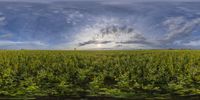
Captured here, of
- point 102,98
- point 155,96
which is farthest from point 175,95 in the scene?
point 102,98

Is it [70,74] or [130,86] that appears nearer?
[130,86]

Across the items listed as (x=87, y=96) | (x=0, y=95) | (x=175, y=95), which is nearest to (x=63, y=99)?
(x=87, y=96)

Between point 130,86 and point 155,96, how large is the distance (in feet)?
15.2

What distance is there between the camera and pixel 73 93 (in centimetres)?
2489

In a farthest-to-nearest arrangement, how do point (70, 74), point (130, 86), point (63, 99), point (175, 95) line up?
point (70, 74) < point (130, 86) < point (175, 95) < point (63, 99)

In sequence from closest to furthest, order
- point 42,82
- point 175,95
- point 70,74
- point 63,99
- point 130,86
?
point 63,99 → point 175,95 → point 130,86 → point 42,82 → point 70,74

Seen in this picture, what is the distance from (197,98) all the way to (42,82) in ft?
38.0

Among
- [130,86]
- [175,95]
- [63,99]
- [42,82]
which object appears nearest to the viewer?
[63,99]

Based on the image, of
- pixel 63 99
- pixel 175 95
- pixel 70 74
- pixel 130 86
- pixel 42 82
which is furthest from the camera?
pixel 70 74

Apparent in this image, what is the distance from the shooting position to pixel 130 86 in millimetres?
28203

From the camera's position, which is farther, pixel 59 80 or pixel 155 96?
pixel 59 80

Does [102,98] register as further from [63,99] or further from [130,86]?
[130,86]

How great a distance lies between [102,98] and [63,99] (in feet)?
6.53

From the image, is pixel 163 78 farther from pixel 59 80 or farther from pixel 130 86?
pixel 59 80
